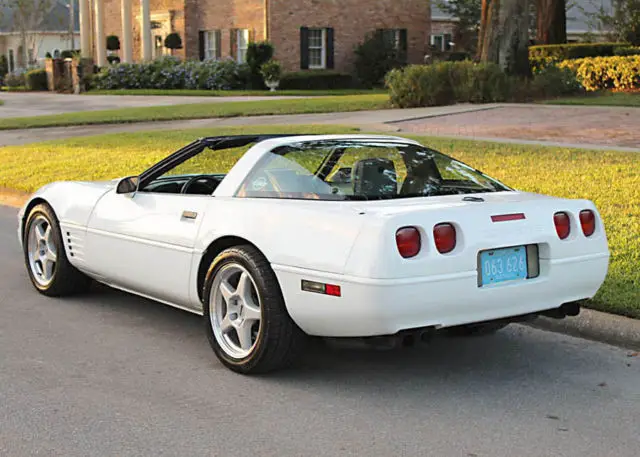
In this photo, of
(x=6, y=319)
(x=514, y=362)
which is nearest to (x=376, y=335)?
(x=514, y=362)

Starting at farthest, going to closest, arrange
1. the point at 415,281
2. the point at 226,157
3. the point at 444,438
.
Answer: the point at 226,157
the point at 415,281
the point at 444,438

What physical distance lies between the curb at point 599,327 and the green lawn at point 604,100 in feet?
54.3

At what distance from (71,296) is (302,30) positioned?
1345 inches

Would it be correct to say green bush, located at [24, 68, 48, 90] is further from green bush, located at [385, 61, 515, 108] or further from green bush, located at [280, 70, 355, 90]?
green bush, located at [385, 61, 515, 108]

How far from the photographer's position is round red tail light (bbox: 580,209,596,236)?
5.46 metres

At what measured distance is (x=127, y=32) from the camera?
43.3 meters

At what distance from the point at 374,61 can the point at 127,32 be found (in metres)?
11.2

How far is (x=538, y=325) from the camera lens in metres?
6.39

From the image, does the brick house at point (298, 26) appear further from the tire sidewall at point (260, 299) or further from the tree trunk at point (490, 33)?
the tire sidewall at point (260, 299)

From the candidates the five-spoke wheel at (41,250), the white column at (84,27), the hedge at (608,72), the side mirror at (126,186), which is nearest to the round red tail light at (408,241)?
the side mirror at (126,186)

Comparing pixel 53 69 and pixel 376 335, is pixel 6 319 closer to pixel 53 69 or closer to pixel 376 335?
pixel 376 335

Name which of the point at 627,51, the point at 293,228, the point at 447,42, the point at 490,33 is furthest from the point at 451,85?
the point at 447,42

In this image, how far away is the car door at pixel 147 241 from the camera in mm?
5793

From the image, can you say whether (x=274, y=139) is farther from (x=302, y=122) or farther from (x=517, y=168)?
(x=302, y=122)
